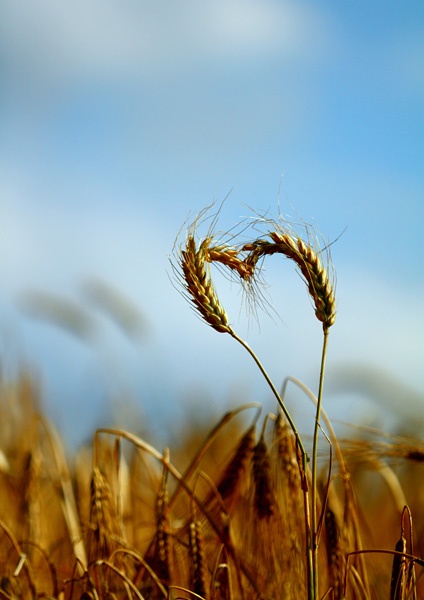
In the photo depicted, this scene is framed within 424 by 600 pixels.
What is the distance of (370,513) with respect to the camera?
3.83 meters

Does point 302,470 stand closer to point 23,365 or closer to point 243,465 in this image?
point 243,465

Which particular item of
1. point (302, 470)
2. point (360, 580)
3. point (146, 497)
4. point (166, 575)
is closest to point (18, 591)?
point (166, 575)

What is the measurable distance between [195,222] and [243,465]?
0.70m

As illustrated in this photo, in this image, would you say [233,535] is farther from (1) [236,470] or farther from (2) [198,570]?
(2) [198,570]

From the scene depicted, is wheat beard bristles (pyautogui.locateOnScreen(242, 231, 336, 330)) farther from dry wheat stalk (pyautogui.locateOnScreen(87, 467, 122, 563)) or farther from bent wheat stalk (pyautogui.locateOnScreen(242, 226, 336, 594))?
dry wheat stalk (pyautogui.locateOnScreen(87, 467, 122, 563))

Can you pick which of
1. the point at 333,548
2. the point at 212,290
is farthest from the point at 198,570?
the point at 212,290

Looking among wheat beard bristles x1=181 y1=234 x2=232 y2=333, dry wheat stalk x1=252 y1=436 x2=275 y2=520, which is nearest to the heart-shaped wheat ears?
wheat beard bristles x1=181 y1=234 x2=232 y2=333

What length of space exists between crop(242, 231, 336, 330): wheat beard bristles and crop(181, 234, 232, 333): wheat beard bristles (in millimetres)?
80

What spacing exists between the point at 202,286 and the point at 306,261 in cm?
19

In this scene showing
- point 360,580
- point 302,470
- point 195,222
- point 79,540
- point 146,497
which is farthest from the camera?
point 146,497

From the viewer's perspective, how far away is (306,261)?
1179mm

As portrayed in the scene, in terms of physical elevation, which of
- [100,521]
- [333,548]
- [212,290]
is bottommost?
[100,521]

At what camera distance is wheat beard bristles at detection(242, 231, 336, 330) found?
3.74 ft

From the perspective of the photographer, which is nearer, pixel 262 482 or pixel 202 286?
pixel 202 286
